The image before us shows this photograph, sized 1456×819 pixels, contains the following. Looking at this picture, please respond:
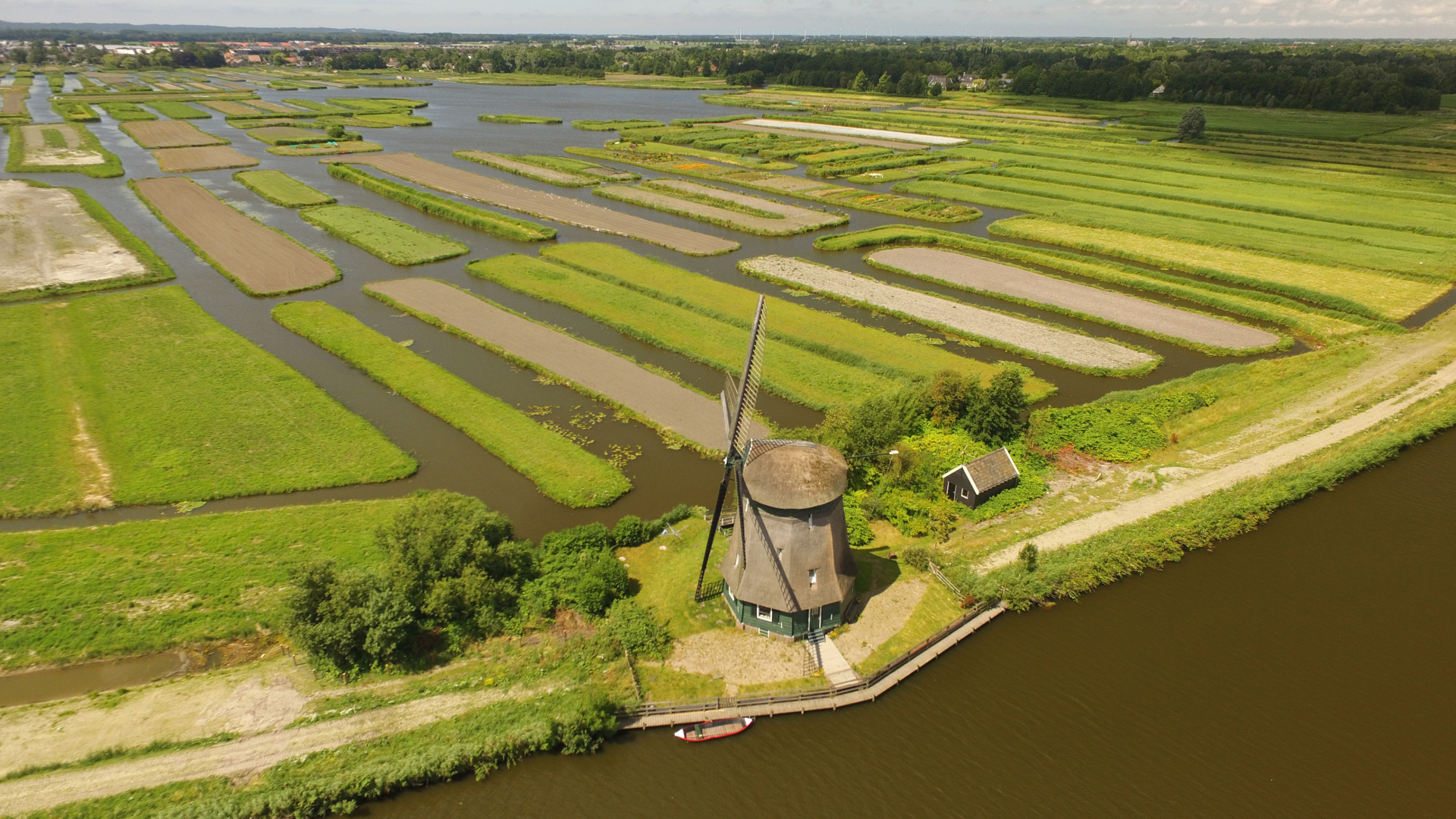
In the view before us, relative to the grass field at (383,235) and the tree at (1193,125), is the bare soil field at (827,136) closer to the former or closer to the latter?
the tree at (1193,125)

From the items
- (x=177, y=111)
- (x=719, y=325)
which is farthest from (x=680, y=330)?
(x=177, y=111)

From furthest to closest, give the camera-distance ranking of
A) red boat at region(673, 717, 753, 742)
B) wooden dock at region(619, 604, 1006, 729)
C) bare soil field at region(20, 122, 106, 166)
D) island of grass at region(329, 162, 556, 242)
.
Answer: bare soil field at region(20, 122, 106, 166), island of grass at region(329, 162, 556, 242), wooden dock at region(619, 604, 1006, 729), red boat at region(673, 717, 753, 742)

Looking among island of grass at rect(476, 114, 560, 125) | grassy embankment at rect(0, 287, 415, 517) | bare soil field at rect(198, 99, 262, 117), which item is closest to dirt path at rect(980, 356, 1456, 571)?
grassy embankment at rect(0, 287, 415, 517)

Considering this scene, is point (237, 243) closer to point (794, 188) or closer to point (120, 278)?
point (120, 278)

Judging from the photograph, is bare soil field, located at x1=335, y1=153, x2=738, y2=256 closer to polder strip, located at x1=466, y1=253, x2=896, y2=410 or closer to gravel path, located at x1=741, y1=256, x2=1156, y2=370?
gravel path, located at x1=741, y1=256, x2=1156, y2=370

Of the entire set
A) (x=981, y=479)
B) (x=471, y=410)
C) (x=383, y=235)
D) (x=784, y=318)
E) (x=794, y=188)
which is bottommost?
(x=471, y=410)

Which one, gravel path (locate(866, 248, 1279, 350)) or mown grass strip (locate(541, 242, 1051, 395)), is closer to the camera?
mown grass strip (locate(541, 242, 1051, 395))

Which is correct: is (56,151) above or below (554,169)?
above
